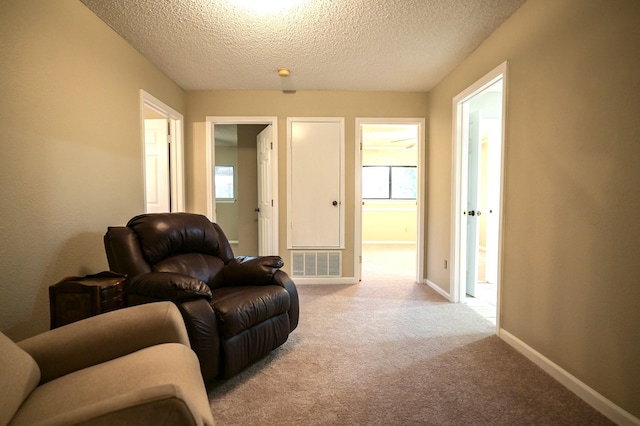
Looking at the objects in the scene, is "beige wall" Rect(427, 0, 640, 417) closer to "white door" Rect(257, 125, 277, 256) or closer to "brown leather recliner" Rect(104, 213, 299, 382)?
"brown leather recliner" Rect(104, 213, 299, 382)

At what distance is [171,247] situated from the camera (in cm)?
223

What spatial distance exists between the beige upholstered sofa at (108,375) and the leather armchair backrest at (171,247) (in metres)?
0.81

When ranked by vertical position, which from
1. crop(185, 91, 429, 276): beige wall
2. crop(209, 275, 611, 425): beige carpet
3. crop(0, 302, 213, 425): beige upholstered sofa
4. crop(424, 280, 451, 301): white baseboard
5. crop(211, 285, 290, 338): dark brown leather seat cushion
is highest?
crop(185, 91, 429, 276): beige wall

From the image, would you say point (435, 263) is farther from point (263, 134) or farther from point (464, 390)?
point (263, 134)

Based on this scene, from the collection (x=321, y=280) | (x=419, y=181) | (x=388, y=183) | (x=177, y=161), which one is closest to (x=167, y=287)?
(x=177, y=161)

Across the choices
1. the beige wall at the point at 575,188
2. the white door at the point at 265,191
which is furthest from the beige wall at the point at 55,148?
the beige wall at the point at 575,188

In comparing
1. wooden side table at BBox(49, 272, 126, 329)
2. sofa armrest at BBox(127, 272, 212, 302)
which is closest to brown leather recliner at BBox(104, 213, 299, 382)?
sofa armrest at BBox(127, 272, 212, 302)

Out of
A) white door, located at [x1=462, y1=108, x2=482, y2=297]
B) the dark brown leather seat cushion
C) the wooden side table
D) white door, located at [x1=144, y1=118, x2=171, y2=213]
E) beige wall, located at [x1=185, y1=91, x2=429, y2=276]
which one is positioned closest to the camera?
the wooden side table

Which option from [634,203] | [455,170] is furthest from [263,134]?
[634,203]

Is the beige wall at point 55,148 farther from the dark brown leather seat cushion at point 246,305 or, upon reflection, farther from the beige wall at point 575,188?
the beige wall at point 575,188

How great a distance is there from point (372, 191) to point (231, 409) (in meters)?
6.56

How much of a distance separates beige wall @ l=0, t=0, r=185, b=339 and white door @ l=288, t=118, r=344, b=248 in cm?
186

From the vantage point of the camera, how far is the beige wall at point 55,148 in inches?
64.0

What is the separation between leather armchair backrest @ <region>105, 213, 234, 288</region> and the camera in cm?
198
